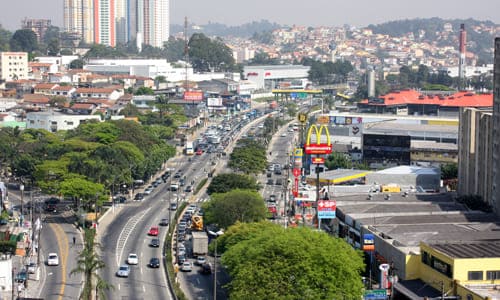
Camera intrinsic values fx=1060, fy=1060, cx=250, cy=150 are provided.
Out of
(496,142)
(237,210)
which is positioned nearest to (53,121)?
(237,210)

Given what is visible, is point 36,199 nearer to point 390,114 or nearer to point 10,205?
point 10,205

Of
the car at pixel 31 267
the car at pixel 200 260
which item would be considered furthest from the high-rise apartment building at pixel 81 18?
the car at pixel 31 267

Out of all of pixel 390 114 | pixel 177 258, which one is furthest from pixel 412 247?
pixel 390 114

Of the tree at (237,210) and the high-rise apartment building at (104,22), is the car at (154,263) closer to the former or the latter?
the tree at (237,210)

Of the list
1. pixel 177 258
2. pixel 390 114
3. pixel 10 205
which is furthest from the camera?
pixel 390 114

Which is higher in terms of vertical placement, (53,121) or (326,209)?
(53,121)

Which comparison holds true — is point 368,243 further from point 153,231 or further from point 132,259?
point 153,231
